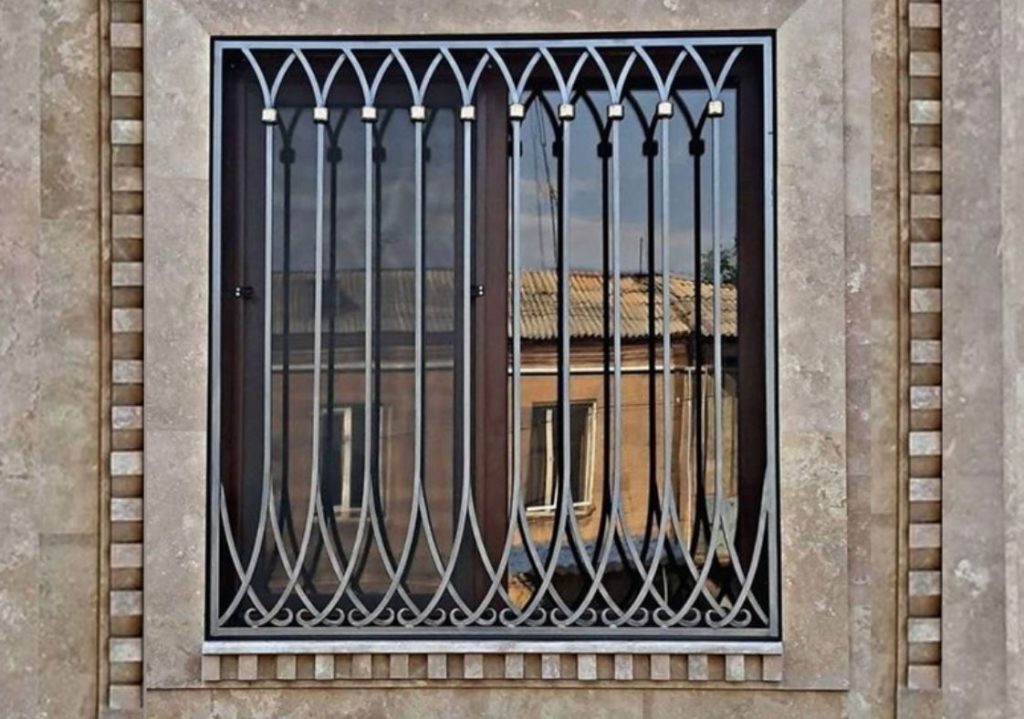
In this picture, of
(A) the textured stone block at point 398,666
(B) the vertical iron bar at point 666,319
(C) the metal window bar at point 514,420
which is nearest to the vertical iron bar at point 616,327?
(C) the metal window bar at point 514,420

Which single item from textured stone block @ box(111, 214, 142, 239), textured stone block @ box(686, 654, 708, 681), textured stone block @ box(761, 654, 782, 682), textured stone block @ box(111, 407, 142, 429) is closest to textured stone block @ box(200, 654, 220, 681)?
textured stone block @ box(111, 407, 142, 429)

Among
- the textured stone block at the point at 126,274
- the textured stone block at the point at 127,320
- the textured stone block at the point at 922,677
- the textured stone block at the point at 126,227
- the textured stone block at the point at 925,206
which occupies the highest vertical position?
the textured stone block at the point at 925,206

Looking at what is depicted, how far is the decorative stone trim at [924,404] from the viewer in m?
2.79

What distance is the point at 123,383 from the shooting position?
9.21 feet

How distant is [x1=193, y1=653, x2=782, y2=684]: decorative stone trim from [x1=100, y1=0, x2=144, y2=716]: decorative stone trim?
31cm

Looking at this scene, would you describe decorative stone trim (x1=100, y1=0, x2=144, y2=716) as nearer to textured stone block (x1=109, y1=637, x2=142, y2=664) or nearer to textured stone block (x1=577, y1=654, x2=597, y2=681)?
textured stone block (x1=109, y1=637, x2=142, y2=664)

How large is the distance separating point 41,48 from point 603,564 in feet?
8.17

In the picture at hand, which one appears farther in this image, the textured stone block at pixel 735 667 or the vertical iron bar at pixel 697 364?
the vertical iron bar at pixel 697 364

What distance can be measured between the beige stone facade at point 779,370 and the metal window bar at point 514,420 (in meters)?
0.07

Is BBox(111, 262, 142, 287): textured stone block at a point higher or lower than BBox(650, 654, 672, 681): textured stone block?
higher

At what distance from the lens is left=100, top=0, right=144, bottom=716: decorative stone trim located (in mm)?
2803

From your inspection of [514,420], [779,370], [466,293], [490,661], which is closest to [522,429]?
[514,420]

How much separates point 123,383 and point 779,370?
Answer: 83.8 inches

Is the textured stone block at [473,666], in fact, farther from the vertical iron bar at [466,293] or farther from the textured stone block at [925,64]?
the textured stone block at [925,64]
